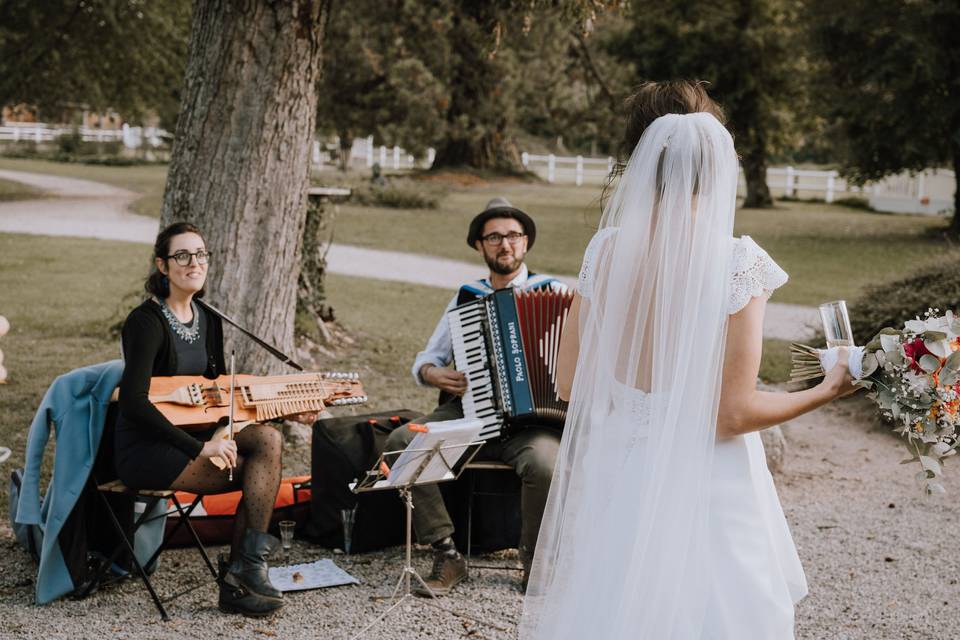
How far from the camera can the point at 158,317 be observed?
4816mm

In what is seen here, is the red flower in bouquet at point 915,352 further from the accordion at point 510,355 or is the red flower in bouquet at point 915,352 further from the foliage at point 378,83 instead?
the foliage at point 378,83

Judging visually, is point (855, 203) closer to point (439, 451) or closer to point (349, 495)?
point (349, 495)

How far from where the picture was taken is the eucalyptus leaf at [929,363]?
2.88 m

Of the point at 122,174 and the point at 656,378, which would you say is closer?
the point at 656,378

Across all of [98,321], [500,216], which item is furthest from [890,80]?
[500,216]

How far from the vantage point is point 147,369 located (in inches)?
183

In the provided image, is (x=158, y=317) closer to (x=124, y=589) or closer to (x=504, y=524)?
(x=124, y=589)

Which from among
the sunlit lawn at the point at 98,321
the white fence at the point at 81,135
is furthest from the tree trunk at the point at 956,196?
the white fence at the point at 81,135

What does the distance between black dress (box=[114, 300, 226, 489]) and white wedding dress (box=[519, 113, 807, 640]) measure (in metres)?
2.21

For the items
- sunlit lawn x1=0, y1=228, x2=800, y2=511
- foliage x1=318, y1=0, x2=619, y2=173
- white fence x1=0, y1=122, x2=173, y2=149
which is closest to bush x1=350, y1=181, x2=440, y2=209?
foliage x1=318, y1=0, x2=619, y2=173

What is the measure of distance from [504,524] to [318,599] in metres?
1.08

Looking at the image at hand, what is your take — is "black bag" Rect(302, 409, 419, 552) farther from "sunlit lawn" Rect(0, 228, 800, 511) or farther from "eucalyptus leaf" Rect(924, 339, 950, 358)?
"eucalyptus leaf" Rect(924, 339, 950, 358)

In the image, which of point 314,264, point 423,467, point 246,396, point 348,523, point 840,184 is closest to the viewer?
point 423,467

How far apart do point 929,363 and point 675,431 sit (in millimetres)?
690
